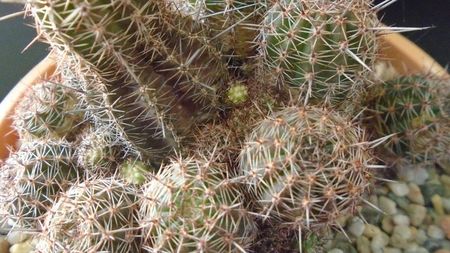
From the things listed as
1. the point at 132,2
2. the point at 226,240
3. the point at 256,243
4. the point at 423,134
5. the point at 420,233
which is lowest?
the point at 420,233

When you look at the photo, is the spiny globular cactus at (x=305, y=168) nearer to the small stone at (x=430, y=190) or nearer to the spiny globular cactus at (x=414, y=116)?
the spiny globular cactus at (x=414, y=116)

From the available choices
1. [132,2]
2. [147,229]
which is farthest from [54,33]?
[147,229]

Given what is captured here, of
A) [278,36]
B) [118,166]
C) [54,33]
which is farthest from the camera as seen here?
[118,166]

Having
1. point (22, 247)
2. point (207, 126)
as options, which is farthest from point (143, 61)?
point (22, 247)

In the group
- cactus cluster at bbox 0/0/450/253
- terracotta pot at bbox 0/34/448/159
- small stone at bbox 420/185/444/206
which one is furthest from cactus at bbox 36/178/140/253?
small stone at bbox 420/185/444/206

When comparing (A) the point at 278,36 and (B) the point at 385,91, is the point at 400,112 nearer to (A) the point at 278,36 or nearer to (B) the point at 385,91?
(B) the point at 385,91

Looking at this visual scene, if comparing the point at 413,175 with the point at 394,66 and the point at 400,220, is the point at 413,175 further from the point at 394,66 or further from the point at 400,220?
the point at 394,66
